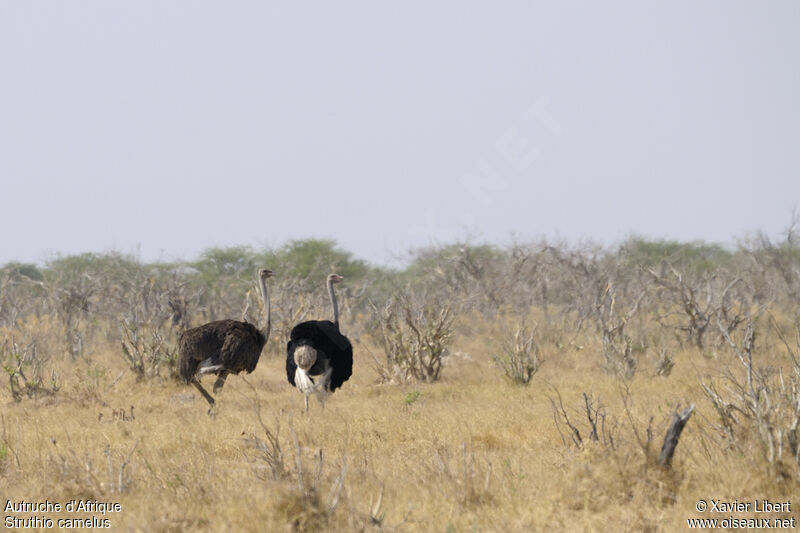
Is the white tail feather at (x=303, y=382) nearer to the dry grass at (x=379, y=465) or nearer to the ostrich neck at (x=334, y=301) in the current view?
the dry grass at (x=379, y=465)

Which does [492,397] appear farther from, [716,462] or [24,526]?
[24,526]

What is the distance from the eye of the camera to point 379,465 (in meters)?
5.91

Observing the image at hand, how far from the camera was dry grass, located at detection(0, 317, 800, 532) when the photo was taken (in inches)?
177

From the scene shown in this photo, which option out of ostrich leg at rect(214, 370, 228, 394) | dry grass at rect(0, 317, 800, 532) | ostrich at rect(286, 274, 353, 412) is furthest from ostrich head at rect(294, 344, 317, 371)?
ostrich leg at rect(214, 370, 228, 394)

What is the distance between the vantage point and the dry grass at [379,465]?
4492 millimetres


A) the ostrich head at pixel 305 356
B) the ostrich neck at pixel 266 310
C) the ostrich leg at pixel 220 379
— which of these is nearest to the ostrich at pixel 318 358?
the ostrich head at pixel 305 356

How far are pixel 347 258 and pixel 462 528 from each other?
29.0 m

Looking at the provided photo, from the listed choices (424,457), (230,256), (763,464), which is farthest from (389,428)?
(230,256)

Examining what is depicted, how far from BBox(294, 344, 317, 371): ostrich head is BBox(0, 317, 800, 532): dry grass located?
1.62ft

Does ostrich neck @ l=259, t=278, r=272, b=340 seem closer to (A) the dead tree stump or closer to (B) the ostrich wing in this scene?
(B) the ostrich wing


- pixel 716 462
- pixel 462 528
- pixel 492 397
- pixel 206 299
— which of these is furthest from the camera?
pixel 206 299

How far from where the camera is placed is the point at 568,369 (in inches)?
506

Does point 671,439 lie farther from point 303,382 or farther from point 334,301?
point 334,301

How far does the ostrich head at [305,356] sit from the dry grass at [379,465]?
0.49 m
